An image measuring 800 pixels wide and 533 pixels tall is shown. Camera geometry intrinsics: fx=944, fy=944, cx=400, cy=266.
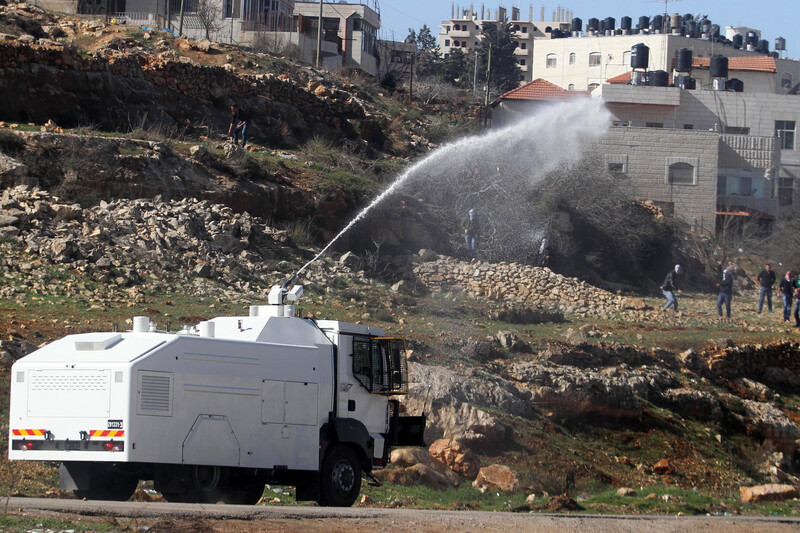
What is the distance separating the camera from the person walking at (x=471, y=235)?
108 feet

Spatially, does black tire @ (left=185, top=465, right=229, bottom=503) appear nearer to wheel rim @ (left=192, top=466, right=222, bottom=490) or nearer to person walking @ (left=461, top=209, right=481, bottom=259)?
wheel rim @ (left=192, top=466, right=222, bottom=490)

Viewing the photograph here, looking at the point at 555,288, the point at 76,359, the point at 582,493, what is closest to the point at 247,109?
the point at 555,288

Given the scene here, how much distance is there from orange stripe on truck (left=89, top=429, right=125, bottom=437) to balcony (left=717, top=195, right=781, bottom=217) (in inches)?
1915

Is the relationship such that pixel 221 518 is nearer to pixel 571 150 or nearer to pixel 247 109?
pixel 247 109

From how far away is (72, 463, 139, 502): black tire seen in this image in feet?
33.3

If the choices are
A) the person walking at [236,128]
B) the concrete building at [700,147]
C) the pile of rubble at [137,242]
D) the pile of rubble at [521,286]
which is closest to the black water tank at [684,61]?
the concrete building at [700,147]

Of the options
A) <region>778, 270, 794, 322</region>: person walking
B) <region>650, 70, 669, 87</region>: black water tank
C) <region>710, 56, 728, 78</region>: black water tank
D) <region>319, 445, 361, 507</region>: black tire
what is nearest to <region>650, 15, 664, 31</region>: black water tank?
<region>710, 56, 728, 78</region>: black water tank

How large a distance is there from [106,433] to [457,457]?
7292 mm

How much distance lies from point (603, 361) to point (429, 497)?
32.5ft

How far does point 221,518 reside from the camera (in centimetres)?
886

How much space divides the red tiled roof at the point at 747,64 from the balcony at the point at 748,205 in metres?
20.3

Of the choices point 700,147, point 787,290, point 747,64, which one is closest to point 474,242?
point 787,290

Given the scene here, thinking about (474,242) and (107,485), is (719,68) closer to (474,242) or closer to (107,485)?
(474,242)

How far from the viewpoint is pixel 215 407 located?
10.3 meters
